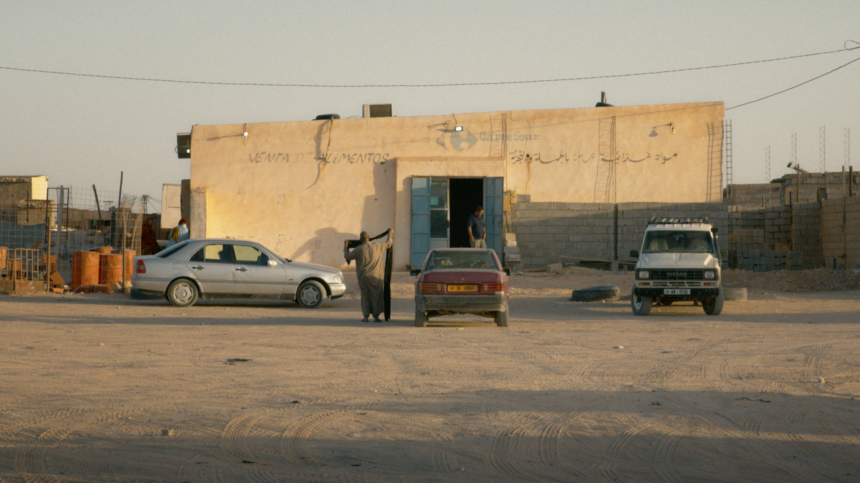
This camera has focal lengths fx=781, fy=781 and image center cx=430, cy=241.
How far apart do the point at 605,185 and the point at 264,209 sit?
36.9ft

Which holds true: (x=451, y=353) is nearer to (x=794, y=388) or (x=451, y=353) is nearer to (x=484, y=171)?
(x=794, y=388)

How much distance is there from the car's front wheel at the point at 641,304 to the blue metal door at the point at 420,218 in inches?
393

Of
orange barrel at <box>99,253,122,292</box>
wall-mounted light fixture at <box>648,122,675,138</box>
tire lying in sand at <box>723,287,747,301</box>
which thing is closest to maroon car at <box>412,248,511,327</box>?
tire lying in sand at <box>723,287,747,301</box>

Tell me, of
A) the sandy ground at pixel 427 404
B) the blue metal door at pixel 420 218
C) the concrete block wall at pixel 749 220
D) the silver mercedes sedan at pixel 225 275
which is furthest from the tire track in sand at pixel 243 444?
the concrete block wall at pixel 749 220

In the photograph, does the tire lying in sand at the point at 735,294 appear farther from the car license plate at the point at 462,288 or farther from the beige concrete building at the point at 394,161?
the car license plate at the point at 462,288

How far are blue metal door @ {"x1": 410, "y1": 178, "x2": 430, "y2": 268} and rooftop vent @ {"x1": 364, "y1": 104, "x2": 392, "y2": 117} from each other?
2.79 meters

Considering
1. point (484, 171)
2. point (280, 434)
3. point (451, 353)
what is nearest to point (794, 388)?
point (451, 353)

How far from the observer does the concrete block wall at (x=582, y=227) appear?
24.4 meters

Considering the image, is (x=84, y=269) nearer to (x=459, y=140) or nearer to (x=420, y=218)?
(x=420, y=218)

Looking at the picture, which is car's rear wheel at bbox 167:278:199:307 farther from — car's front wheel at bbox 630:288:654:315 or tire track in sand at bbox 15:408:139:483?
tire track in sand at bbox 15:408:139:483

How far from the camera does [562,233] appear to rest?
960 inches

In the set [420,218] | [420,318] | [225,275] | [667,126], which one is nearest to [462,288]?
[420,318]

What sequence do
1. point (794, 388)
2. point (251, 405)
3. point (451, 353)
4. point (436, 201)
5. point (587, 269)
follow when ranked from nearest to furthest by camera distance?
point (251, 405), point (794, 388), point (451, 353), point (587, 269), point (436, 201)

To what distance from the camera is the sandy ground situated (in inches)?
190
